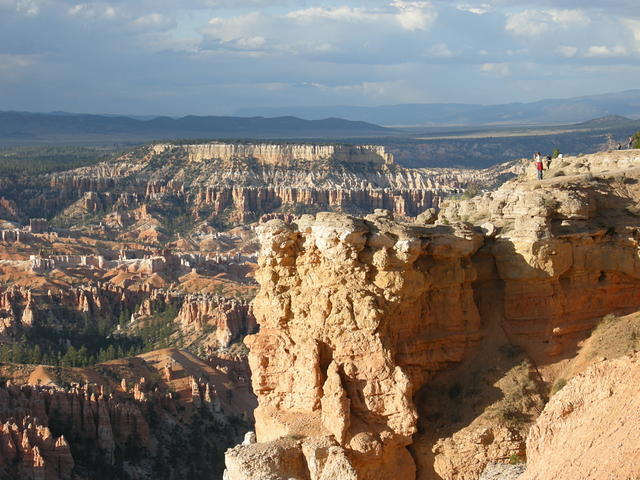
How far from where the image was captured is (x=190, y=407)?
2180 inches

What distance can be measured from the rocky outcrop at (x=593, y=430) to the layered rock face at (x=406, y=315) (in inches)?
230

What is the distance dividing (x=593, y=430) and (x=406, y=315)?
28.3 feet

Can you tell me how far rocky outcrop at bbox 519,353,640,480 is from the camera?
48.0 feet

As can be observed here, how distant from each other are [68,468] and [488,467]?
2687cm

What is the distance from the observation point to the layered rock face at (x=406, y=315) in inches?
898

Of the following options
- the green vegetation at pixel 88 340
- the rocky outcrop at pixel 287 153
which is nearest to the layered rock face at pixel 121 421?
the green vegetation at pixel 88 340

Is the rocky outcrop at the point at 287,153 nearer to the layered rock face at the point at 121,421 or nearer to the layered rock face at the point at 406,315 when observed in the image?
the layered rock face at the point at 121,421

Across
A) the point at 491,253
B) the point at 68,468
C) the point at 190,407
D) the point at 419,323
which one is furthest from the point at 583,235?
the point at 190,407

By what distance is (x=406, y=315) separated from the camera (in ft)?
79.2

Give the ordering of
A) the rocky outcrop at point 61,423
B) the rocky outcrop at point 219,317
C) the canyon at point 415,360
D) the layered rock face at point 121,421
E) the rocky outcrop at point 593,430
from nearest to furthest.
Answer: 1. the rocky outcrop at point 593,430
2. the canyon at point 415,360
3. the rocky outcrop at point 61,423
4. the layered rock face at point 121,421
5. the rocky outcrop at point 219,317

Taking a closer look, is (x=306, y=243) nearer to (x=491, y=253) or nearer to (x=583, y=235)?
(x=491, y=253)

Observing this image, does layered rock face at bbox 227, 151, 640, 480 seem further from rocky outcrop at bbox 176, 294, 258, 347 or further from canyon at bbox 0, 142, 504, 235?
canyon at bbox 0, 142, 504, 235

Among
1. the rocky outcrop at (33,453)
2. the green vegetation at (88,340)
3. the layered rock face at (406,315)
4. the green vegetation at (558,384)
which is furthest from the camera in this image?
the green vegetation at (88,340)

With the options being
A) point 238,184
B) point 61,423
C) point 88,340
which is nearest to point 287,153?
point 238,184
